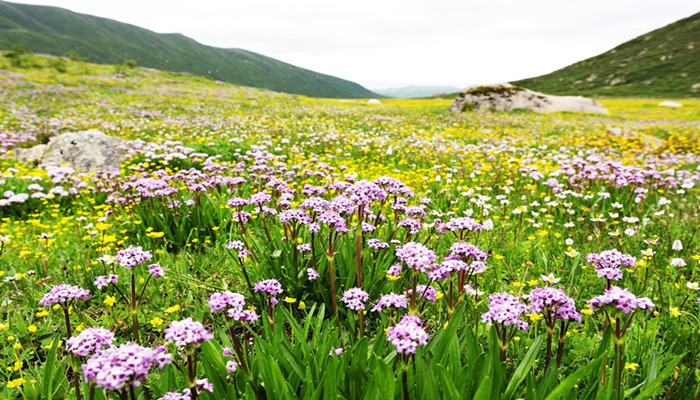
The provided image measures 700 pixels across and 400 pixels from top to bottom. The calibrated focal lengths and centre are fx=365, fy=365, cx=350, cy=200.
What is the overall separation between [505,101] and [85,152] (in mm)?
29013

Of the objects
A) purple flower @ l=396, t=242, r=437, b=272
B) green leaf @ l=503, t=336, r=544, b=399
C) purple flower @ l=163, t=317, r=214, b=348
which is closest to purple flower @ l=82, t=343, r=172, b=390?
purple flower @ l=163, t=317, r=214, b=348

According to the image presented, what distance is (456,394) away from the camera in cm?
188

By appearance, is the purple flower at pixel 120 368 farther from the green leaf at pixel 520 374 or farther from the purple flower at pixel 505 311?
the green leaf at pixel 520 374

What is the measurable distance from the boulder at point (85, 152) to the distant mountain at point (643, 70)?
110921 mm

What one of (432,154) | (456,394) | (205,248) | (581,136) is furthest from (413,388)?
(581,136)

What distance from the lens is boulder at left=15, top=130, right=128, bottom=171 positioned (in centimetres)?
963

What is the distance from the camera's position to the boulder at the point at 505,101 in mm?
29812

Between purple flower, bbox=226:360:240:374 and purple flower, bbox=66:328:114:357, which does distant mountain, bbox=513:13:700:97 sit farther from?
purple flower, bbox=66:328:114:357

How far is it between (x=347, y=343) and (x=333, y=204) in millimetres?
1151

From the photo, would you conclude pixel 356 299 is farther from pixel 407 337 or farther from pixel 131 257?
pixel 131 257

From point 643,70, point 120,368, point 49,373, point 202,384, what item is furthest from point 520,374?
point 643,70

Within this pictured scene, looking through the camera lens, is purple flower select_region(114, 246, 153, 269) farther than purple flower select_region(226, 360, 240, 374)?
Yes

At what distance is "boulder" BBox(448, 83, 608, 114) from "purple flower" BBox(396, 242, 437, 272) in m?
29.6

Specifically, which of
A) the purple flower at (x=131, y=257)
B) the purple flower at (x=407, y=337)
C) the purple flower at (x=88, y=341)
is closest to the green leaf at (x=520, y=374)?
the purple flower at (x=407, y=337)
